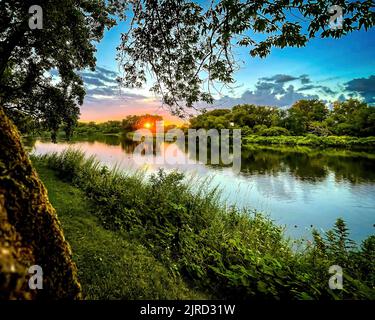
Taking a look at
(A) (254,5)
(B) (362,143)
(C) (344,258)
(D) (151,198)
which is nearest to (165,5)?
(A) (254,5)

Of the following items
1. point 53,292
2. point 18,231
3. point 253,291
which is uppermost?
point 18,231

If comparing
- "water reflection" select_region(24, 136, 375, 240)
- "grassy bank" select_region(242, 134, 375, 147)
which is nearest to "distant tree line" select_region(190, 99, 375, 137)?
"grassy bank" select_region(242, 134, 375, 147)

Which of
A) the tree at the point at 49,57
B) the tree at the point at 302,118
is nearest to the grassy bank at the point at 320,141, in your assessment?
the tree at the point at 302,118

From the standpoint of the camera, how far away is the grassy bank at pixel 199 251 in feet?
13.5

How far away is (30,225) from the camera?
156 centimetres

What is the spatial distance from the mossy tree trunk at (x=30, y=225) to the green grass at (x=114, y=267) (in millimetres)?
2158

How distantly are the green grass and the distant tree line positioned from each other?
6163cm

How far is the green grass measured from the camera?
379 cm

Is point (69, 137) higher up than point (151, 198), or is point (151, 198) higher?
point (69, 137)

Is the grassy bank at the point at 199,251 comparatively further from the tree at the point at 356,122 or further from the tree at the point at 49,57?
the tree at the point at 356,122

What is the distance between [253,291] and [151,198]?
13.6ft

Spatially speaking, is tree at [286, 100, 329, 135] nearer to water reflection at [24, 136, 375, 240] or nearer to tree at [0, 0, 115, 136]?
water reflection at [24, 136, 375, 240]

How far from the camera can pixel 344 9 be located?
341cm
